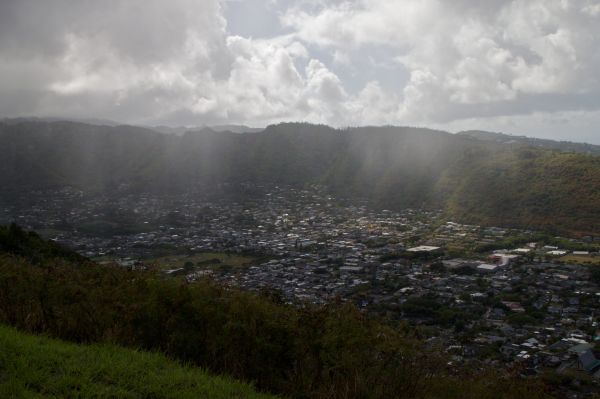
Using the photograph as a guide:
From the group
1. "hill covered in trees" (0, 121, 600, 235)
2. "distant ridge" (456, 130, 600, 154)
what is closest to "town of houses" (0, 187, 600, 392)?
"hill covered in trees" (0, 121, 600, 235)

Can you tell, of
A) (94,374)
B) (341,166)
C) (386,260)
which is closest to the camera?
(94,374)

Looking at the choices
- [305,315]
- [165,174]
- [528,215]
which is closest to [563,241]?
[528,215]

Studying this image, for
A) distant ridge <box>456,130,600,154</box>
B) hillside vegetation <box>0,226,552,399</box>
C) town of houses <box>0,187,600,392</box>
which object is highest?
distant ridge <box>456,130,600,154</box>

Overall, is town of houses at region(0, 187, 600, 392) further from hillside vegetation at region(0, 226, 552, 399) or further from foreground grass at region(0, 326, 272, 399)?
foreground grass at region(0, 326, 272, 399)

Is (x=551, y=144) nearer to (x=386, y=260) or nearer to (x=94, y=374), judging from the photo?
(x=386, y=260)

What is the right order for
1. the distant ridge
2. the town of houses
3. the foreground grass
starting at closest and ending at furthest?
1. the foreground grass
2. the town of houses
3. the distant ridge

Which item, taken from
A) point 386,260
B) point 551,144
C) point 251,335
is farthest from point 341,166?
point 251,335

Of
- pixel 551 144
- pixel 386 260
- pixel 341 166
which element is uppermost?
pixel 551 144

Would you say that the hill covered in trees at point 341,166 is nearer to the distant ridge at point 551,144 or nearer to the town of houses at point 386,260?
the town of houses at point 386,260
